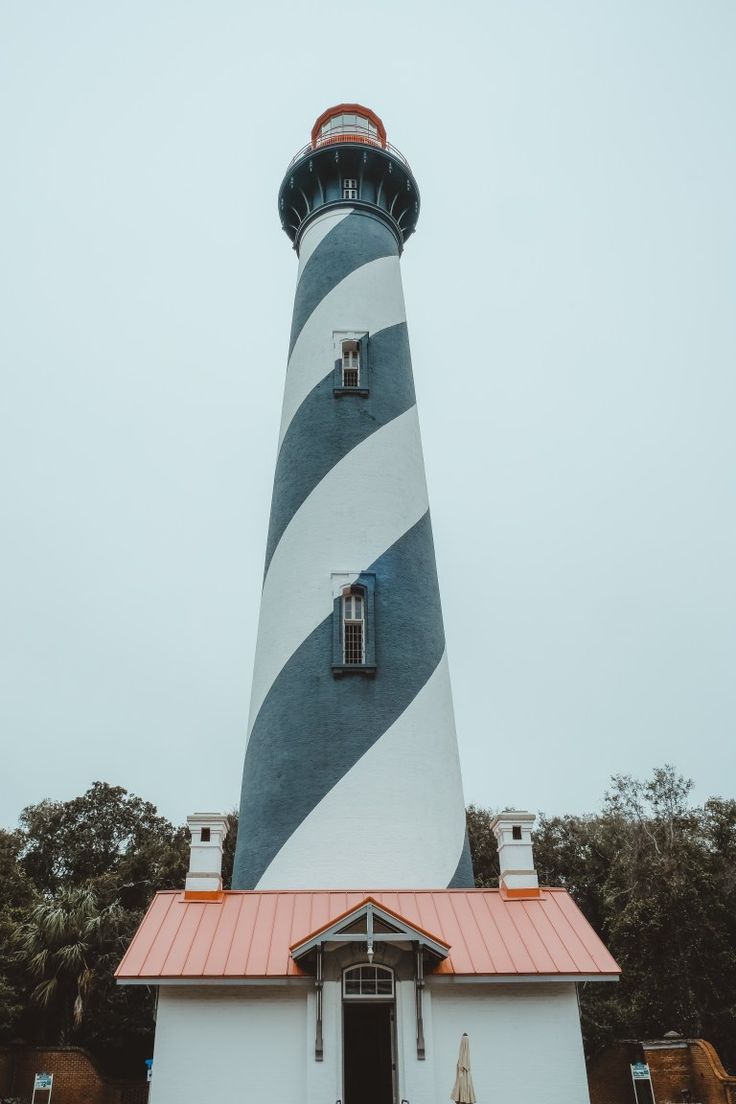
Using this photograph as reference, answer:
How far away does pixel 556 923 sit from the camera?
11047 millimetres

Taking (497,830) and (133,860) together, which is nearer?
(497,830)

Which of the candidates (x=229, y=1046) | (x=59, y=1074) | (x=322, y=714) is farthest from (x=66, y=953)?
(x=229, y=1046)

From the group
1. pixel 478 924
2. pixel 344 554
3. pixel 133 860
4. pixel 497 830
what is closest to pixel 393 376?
pixel 344 554

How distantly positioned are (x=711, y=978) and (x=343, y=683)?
1391 centimetres

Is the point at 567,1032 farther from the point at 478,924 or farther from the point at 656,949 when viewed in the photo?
the point at 656,949

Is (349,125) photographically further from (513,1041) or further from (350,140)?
(513,1041)

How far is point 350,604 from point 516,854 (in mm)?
4516

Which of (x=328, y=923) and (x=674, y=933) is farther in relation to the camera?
(x=674, y=933)

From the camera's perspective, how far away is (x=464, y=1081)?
945 centimetres

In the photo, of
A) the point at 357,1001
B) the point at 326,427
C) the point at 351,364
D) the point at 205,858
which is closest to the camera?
the point at 357,1001

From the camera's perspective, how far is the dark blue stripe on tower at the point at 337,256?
17.2 metres

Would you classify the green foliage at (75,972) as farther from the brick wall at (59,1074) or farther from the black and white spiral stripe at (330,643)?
Answer: the black and white spiral stripe at (330,643)

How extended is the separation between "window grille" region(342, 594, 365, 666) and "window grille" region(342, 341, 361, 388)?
4134 mm

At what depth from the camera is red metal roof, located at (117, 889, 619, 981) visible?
398 inches
